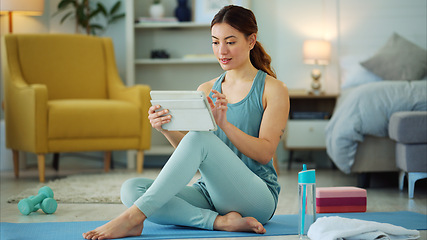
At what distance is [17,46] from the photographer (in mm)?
4070

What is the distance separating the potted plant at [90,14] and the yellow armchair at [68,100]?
328mm

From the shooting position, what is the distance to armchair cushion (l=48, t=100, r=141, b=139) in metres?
3.66

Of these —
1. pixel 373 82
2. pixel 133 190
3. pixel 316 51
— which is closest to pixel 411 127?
pixel 373 82

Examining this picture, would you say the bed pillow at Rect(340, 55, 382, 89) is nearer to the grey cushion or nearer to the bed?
the bed

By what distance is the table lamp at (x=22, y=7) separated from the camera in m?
4.21

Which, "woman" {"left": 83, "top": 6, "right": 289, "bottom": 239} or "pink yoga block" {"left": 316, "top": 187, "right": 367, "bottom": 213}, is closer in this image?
"woman" {"left": 83, "top": 6, "right": 289, "bottom": 239}

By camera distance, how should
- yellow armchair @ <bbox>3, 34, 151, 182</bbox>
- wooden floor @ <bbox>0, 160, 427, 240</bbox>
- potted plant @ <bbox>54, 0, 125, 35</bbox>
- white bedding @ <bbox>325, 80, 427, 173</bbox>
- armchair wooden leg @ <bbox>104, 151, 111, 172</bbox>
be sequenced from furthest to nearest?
potted plant @ <bbox>54, 0, 125, 35</bbox>, armchair wooden leg @ <bbox>104, 151, 111, 172</bbox>, yellow armchair @ <bbox>3, 34, 151, 182</bbox>, white bedding @ <bbox>325, 80, 427, 173</bbox>, wooden floor @ <bbox>0, 160, 427, 240</bbox>

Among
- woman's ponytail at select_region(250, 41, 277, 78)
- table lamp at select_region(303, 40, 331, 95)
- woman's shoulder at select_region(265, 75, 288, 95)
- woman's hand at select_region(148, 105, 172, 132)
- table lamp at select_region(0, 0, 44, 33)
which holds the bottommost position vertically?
table lamp at select_region(303, 40, 331, 95)

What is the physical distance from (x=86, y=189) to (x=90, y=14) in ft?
6.33

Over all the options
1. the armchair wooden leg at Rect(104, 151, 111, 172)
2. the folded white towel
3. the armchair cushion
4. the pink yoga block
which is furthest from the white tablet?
the armchair wooden leg at Rect(104, 151, 111, 172)

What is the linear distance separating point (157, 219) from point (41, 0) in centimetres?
296

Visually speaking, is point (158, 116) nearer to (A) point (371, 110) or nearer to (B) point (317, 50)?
(A) point (371, 110)

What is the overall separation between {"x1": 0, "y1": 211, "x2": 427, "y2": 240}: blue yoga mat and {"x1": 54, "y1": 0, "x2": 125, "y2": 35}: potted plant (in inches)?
108

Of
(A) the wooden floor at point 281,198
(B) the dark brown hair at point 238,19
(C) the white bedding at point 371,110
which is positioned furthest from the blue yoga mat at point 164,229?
(C) the white bedding at point 371,110
